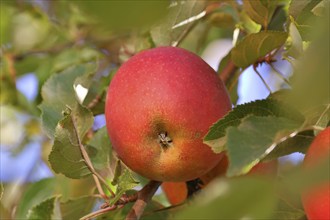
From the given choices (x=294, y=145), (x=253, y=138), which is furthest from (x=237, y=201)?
(x=294, y=145)

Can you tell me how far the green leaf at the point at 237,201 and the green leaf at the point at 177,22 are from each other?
0.82 m

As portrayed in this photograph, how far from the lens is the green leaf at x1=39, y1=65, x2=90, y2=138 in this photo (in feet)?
4.28

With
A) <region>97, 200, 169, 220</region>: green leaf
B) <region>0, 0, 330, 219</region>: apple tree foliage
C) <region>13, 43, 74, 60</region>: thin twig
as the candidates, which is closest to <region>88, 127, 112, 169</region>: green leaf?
<region>0, 0, 330, 219</region>: apple tree foliage

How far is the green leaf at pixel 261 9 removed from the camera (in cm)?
135

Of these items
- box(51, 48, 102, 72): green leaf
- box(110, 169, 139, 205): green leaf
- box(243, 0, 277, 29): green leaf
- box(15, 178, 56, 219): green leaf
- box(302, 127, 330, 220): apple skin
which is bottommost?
box(302, 127, 330, 220): apple skin

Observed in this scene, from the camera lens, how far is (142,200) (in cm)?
116

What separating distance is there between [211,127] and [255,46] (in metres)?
0.33

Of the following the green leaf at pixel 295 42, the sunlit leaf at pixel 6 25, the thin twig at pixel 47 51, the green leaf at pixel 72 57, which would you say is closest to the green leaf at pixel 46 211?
the green leaf at pixel 295 42

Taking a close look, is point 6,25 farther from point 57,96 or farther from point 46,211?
point 46,211

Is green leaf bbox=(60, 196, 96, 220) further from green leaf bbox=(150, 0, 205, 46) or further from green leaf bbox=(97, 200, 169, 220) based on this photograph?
green leaf bbox=(150, 0, 205, 46)

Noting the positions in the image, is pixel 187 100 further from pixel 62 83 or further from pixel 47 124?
pixel 62 83

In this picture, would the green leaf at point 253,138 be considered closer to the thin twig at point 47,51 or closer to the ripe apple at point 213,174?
the ripe apple at point 213,174

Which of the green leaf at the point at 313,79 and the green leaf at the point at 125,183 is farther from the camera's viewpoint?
the green leaf at the point at 125,183

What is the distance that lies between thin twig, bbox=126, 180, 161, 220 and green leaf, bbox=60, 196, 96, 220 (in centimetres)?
18
